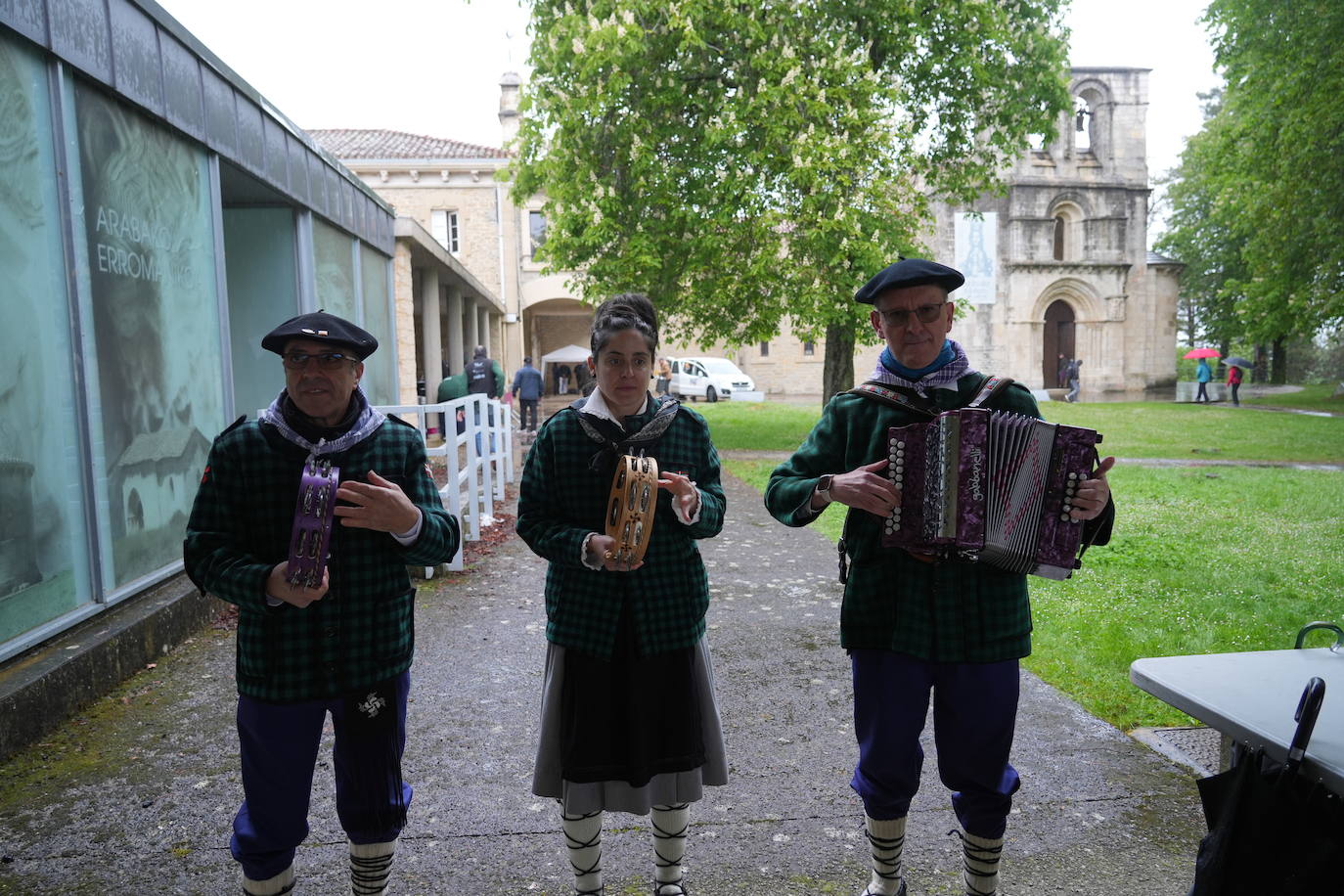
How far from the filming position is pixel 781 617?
6.50m

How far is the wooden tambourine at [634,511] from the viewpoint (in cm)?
256

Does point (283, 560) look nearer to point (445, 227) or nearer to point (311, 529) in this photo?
point (311, 529)

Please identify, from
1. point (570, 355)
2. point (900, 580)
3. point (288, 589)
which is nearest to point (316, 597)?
point (288, 589)

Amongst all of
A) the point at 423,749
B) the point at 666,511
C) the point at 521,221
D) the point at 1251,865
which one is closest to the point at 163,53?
the point at 423,749

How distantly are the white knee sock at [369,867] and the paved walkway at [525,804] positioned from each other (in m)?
0.51

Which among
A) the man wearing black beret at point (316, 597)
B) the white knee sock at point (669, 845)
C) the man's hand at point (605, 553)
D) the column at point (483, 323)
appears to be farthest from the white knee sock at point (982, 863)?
the column at point (483, 323)

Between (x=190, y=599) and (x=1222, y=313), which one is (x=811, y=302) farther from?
(x=1222, y=313)

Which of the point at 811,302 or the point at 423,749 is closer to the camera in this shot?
the point at 423,749

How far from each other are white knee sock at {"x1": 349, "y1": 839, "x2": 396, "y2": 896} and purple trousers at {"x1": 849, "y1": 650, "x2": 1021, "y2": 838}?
1443mm

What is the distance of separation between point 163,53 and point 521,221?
30018mm

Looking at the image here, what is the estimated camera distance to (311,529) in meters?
2.31

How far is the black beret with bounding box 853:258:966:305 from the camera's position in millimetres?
2691

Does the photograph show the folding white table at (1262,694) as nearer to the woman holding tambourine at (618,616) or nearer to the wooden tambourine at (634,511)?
the woman holding tambourine at (618,616)

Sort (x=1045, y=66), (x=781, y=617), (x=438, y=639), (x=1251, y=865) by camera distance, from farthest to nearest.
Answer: (x=1045, y=66) < (x=781, y=617) < (x=438, y=639) < (x=1251, y=865)
